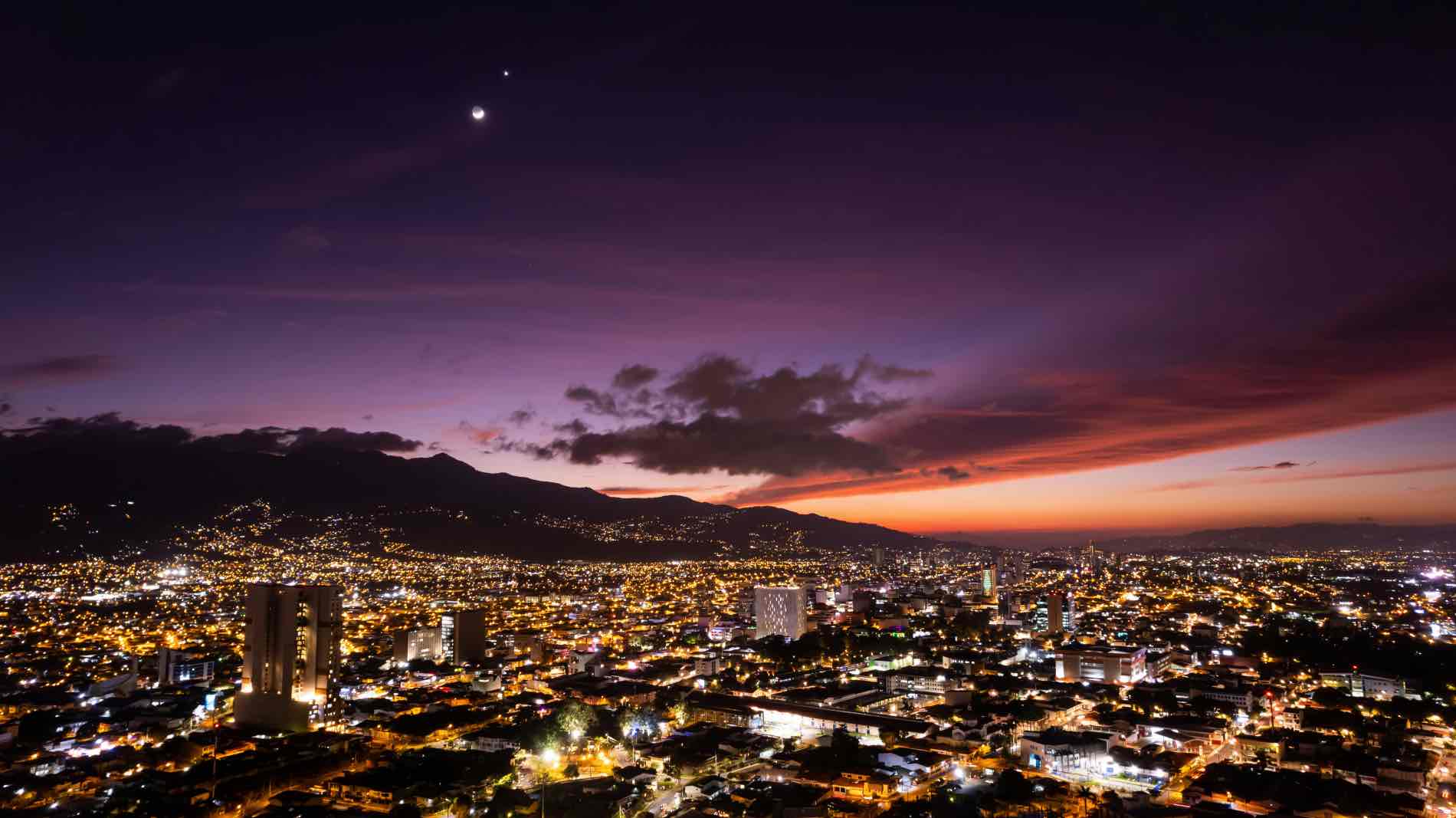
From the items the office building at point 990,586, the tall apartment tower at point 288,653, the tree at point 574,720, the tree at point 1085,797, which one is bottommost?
the office building at point 990,586

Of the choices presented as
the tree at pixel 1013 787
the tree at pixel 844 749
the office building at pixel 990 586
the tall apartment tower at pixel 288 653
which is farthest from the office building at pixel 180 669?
the office building at pixel 990 586

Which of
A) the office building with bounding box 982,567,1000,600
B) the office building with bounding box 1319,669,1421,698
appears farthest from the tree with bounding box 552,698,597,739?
the office building with bounding box 982,567,1000,600

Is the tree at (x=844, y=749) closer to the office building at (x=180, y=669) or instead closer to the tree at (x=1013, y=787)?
the tree at (x=1013, y=787)

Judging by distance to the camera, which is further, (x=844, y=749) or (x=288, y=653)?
(x=288, y=653)

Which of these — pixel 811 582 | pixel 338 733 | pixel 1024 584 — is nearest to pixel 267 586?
pixel 338 733

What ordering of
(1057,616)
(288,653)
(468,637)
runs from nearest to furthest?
(288,653)
(468,637)
(1057,616)

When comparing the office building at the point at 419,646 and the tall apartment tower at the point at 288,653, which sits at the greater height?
the tall apartment tower at the point at 288,653

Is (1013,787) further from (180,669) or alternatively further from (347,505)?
(347,505)

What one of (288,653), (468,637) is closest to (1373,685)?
(468,637)
